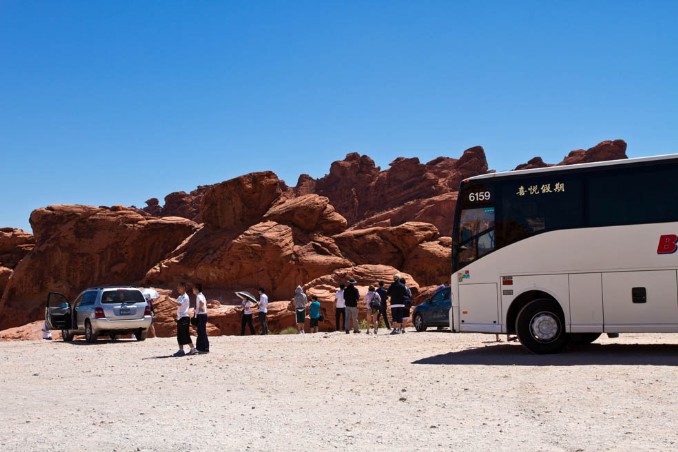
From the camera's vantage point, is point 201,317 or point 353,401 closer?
point 353,401

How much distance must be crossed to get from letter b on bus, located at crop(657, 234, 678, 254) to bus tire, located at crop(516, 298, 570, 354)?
2.48 m

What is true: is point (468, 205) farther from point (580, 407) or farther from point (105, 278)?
point (105, 278)

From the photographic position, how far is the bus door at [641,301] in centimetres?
1435

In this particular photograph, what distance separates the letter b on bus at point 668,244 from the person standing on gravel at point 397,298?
36.3 ft

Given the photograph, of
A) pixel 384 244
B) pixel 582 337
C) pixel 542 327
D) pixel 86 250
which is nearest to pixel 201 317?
pixel 542 327

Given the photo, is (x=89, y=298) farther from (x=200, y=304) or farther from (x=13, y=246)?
(x=13, y=246)

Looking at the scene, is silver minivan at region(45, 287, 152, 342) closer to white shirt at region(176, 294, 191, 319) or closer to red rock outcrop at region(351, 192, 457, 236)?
white shirt at region(176, 294, 191, 319)

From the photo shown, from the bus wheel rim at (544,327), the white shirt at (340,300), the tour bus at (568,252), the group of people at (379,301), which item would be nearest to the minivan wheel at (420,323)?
the group of people at (379,301)

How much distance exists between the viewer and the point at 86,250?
58.3 metres

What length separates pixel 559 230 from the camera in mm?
15227

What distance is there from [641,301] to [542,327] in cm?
213

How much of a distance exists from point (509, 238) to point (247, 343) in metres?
10.4

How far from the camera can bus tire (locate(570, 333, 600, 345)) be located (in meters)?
16.9

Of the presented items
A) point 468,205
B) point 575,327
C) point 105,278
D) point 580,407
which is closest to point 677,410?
point 580,407
